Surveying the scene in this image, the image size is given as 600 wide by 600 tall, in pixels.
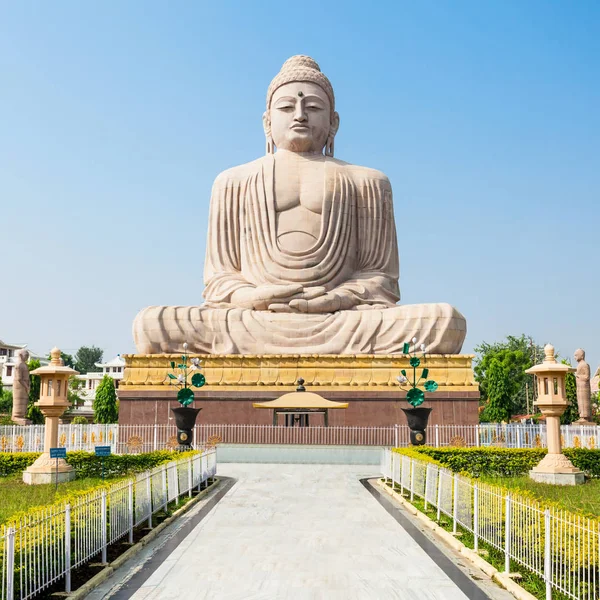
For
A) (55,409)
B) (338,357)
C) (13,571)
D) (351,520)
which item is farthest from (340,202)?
(13,571)

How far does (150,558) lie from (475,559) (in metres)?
2.86

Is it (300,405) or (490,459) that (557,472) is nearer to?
(490,459)

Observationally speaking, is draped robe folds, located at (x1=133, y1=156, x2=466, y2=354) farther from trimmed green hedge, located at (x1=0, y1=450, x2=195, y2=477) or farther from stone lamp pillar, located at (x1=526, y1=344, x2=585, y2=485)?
trimmed green hedge, located at (x1=0, y1=450, x2=195, y2=477)

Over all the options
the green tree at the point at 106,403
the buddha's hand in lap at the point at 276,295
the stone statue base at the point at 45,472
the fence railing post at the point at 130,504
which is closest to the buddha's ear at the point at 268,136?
the buddha's hand in lap at the point at 276,295

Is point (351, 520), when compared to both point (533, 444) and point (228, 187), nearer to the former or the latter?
point (533, 444)

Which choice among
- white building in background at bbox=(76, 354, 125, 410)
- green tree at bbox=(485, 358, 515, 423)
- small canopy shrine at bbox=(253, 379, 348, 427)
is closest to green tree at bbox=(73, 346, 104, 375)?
white building in background at bbox=(76, 354, 125, 410)

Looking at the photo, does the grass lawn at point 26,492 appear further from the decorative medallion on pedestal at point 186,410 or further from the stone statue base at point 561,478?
the stone statue base at point 561,478

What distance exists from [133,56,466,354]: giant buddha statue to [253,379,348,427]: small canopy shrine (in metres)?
1.93

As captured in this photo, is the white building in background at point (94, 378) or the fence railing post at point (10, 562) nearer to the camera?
the fence railing post at point (10, 562)

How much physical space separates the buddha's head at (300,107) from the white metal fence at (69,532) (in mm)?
16519

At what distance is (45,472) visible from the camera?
12.1 metres

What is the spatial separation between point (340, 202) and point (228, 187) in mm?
3601

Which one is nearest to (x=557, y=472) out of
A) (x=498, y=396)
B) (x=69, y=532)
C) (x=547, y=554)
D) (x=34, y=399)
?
(x=547, y=554)

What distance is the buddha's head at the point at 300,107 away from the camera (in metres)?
23.8
